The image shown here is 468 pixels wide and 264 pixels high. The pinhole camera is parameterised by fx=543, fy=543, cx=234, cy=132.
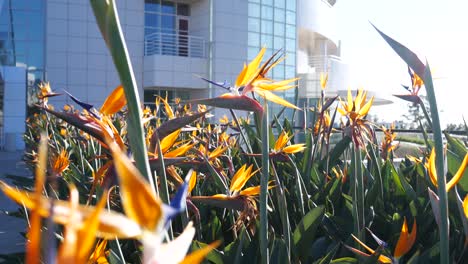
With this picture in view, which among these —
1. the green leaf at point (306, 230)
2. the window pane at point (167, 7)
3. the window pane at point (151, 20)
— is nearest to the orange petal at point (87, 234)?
the green leaf at point (306, 230)

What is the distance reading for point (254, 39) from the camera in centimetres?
1767

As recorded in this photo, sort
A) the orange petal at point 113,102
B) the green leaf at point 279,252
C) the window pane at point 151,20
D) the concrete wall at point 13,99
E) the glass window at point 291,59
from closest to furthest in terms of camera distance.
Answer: the orange petal at point 113,102 → the green leaf at point 279,252 → the concrete wall at point 13,99 → the window pane at point 151,20 → the glass window at point 291,59

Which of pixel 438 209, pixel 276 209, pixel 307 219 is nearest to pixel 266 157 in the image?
pixel 438 209

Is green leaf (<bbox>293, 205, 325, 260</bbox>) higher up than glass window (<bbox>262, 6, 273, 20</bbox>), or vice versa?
glass window (<bbox>262, 6, 273, 20</bbox>)

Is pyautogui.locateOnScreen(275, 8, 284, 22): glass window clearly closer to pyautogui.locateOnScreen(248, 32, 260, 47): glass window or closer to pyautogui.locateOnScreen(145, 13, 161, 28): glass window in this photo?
pyautogui.locateOnScreen(248, 32, 260, 47): glass window

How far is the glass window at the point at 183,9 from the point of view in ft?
55.8

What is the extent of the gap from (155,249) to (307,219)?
2.17 feet

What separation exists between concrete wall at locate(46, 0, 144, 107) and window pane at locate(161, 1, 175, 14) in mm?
834

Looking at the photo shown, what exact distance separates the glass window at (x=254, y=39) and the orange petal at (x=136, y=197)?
17.6 meters

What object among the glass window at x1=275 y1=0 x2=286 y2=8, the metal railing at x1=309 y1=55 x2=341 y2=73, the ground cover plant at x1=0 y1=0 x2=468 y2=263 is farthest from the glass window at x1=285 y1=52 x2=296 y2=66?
the ground cover plant at x1=0 y1=0 x2=468 y2=263

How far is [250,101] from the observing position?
0.49 m

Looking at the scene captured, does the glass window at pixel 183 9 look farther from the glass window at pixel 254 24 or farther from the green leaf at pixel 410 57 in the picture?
the green leaf at pixel 410 57

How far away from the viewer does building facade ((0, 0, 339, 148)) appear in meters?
15.2

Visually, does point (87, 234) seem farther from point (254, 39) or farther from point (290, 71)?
point (290, 71)
